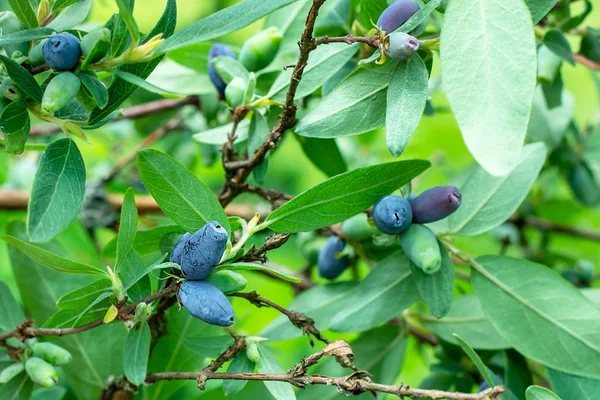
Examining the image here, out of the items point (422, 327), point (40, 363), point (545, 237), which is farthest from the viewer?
point (545, 237)

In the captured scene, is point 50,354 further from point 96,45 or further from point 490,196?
point 490,196

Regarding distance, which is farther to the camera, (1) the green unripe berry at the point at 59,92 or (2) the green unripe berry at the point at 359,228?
(2) the green unripe berry at the point at 359,228

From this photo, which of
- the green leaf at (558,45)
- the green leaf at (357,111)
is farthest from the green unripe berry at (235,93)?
the green leaf at (558,45)

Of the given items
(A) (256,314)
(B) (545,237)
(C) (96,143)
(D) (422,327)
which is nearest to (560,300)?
(D) (422,327)

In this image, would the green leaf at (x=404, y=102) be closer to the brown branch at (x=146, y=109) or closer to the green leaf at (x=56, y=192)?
the green leaf at (x=56, y=192)

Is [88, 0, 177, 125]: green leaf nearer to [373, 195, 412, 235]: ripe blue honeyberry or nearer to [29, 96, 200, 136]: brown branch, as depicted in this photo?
[373, 195, 412, 235]: ripe blue honeyberry

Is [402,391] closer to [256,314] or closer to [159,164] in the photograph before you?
[159,164]

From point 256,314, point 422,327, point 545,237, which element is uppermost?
point 422,327
